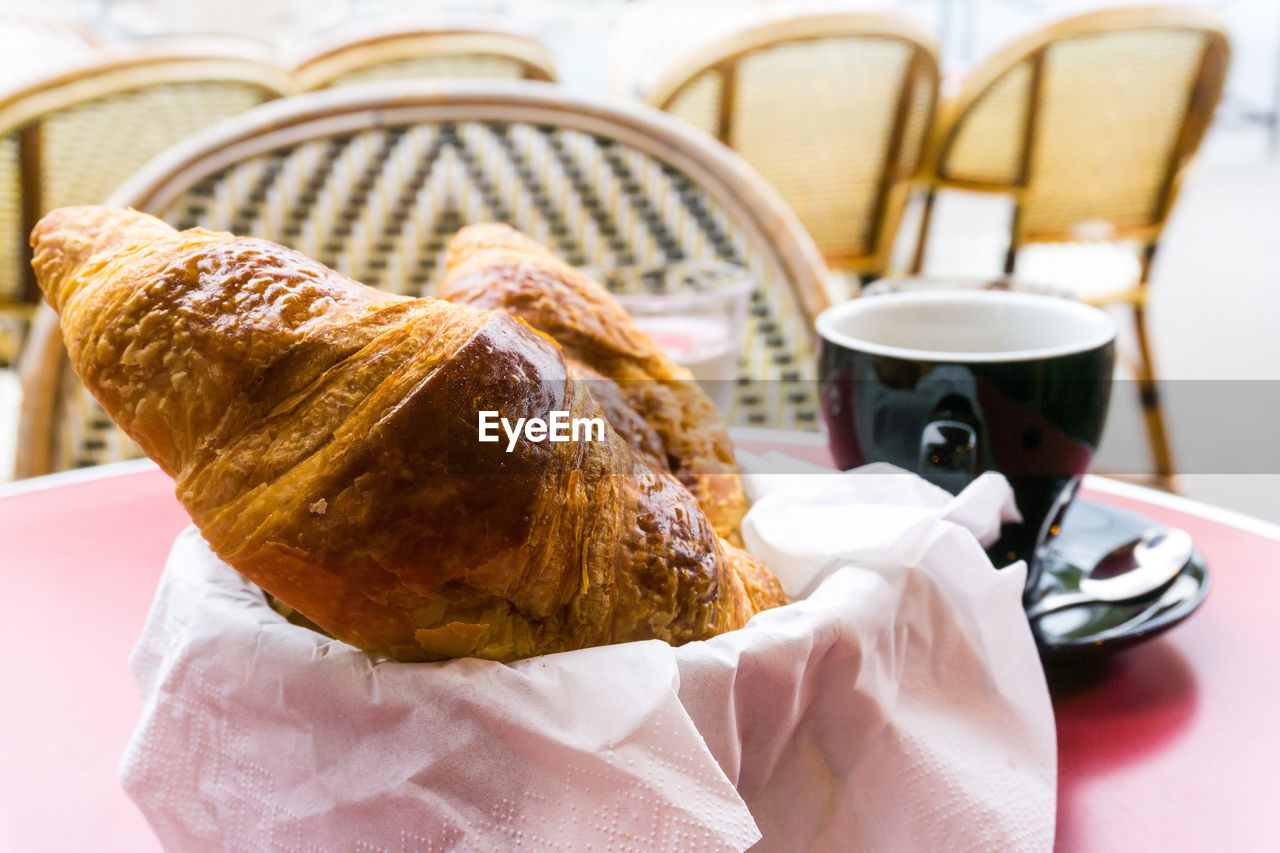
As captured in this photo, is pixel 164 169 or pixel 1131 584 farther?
pixel 164 169

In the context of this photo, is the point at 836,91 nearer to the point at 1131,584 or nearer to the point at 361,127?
the point at 361,127

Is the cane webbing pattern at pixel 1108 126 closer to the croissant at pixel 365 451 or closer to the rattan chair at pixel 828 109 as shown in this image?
the rattan chair at pixel 828 109

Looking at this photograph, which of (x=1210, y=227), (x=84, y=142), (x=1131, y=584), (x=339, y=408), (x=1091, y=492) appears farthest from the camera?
(x=1210, y=227)

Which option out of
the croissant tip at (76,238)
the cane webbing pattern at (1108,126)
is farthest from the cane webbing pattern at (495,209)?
the cane webbing pattern at (1108,126)

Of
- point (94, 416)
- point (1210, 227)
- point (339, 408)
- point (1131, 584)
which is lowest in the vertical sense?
point (1210, 227)

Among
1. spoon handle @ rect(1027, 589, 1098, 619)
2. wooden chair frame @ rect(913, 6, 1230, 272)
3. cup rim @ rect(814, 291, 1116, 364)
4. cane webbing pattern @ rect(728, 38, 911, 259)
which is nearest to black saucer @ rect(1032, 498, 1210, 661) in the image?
spoon handle @ rect(1027, 589, 1098, 619)

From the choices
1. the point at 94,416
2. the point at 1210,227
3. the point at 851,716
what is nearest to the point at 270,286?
the point at 851,716

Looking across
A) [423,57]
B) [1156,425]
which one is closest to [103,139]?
[423,57]
